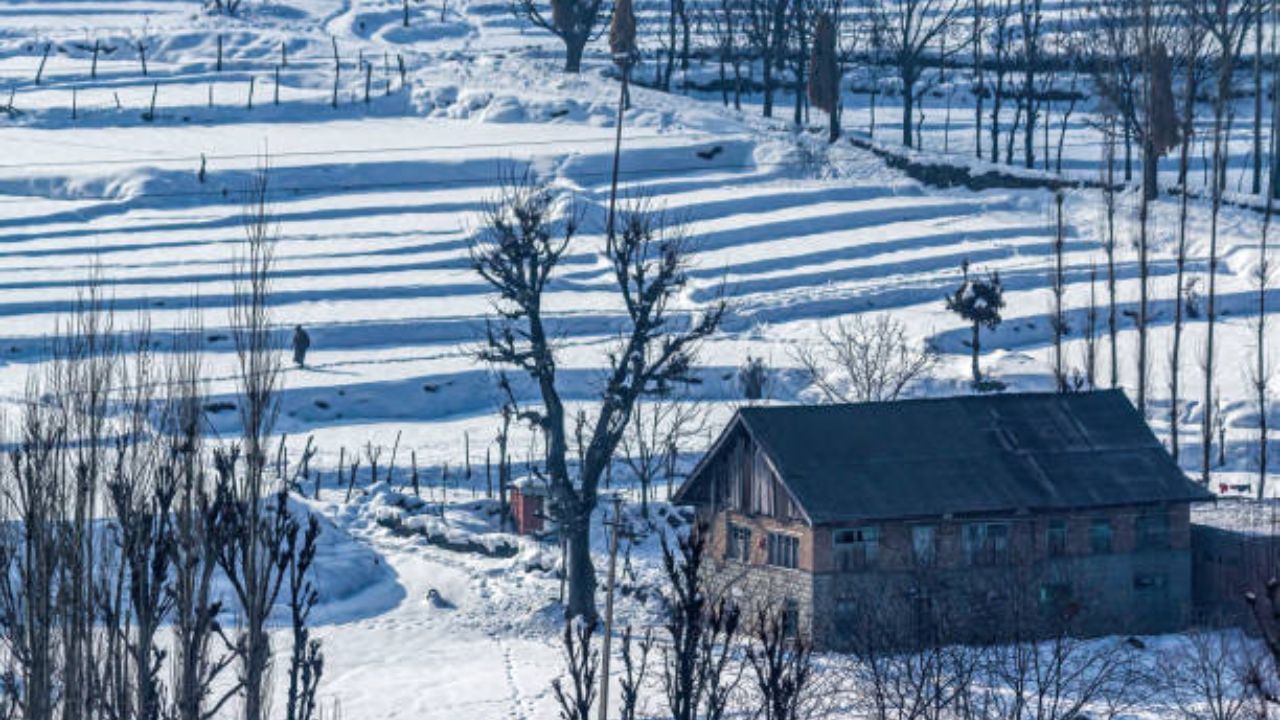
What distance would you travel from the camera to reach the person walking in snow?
56.5m

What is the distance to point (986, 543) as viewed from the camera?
40.2 m

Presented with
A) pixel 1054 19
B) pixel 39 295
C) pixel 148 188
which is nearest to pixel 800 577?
pixel 39 295

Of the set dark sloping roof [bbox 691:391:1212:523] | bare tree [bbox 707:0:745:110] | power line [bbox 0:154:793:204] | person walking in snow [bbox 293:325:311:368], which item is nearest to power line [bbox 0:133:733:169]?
power line [bbox 0:154:793:204]

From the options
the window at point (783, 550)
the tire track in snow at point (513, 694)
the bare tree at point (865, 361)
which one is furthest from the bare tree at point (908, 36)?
the tire track in snow at point (513, 694)

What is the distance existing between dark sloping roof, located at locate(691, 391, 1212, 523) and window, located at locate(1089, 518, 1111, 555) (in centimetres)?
52

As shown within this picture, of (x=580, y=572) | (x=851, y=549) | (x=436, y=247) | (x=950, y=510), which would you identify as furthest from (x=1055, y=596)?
(x=436, y=247)

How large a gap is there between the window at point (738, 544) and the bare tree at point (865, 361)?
1151cm

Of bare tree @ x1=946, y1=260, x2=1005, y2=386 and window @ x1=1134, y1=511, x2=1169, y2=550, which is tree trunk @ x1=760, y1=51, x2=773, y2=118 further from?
window @ x1=1134, y1=511, x2=1169, y2=550

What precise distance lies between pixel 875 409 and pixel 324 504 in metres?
11.7

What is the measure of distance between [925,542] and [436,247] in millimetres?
29911

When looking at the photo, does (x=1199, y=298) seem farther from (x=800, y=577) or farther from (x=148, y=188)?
(x=148, y=188)

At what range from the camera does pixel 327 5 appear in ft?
347

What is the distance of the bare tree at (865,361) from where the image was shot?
53.9 m

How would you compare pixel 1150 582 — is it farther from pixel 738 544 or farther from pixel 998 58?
pixel 998 58
